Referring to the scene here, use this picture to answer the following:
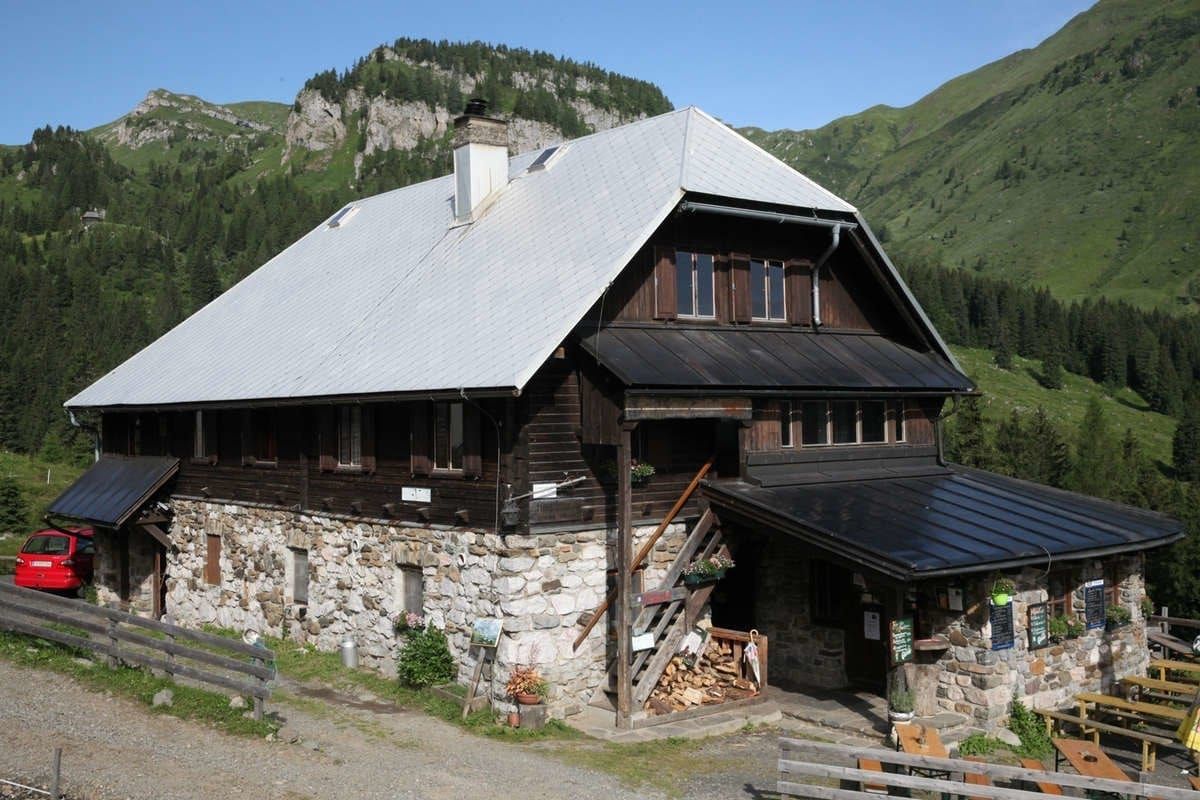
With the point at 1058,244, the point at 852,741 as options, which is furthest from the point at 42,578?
the point at 1058,244

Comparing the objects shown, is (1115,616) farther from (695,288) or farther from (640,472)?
(695,288)

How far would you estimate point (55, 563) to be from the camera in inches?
992

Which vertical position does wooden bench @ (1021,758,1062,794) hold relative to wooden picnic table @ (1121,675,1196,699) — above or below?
above

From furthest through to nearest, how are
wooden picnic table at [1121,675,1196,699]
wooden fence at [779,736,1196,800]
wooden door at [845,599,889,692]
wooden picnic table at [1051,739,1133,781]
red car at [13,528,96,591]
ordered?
red car at [13,528,96,591], wooden door at [845,599,889,692], wooden picnic table at [1121,675,1196,699], wooden picnic table at [1051,739,1133,781], wooden fence at [779,736,1196,800]

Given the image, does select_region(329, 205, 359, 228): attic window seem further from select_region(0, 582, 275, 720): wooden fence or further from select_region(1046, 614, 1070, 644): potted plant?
select_region(1046, 614, 1070, 644): potted plant

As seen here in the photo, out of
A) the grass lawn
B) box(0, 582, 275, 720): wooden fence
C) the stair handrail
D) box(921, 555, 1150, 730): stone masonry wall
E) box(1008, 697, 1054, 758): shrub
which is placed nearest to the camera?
→ box(0, 582, 275, 720): wooden fence

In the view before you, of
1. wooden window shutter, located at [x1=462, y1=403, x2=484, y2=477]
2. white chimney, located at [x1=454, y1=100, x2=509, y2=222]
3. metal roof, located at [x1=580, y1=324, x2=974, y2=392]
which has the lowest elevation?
wooden window shutter, located at [x1=462, y1=403, x2=484, y2=477]

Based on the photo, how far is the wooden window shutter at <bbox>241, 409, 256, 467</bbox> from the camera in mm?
20844

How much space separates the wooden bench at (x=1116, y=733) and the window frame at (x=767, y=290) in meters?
7.40

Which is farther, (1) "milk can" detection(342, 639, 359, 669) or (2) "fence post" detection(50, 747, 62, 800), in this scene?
(1) "milk can" detection(342, 639, 359, 669)

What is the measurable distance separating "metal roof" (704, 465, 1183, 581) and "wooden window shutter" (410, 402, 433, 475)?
14.4 feet

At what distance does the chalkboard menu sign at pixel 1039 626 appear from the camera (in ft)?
51.1

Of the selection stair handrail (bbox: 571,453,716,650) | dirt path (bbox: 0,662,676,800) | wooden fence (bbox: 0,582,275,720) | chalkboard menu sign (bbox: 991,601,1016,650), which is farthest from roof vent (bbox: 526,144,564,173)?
chalkboard menu sign (bbox: 991,601,1016,650)

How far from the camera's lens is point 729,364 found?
16031mm
